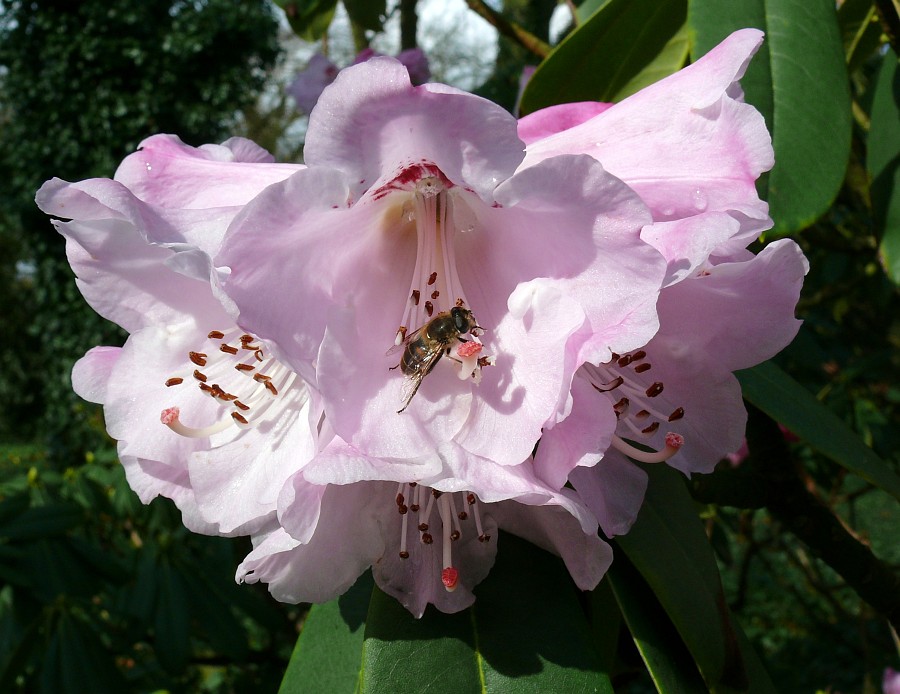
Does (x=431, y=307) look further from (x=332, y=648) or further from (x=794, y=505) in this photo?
(x=794, y=505)

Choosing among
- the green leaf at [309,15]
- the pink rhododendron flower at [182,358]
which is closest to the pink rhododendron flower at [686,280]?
the pink rhododendron flower at [182,358]

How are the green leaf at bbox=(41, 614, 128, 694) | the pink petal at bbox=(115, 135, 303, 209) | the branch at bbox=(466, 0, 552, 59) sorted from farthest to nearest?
the green leaf at bbox=(41, 614, 128, 694) < the branch at bbox=(466, 0, 552, 59) < the pink petal at bbox=(115, 135, 303, 209)

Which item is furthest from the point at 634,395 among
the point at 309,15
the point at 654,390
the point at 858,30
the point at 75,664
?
the point at 75,664

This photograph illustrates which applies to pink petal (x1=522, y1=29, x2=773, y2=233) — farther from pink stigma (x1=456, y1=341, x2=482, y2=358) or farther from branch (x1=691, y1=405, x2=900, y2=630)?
branch (x1=691, y1=405, x2=900, y2=630)

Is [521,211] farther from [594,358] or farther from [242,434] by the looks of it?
[242,434]

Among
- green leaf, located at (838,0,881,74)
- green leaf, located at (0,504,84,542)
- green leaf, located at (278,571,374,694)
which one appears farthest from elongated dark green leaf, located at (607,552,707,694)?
green leaf, located at (0,504,84,542)

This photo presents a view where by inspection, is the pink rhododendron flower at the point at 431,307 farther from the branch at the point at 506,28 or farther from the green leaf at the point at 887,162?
the branch at the point at 506,28
